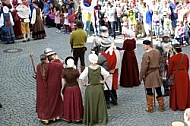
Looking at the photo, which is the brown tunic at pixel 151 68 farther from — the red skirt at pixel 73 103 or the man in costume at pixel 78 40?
the man in costume at pixel 78 40

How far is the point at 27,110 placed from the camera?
902 centimetres

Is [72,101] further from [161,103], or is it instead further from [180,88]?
[180,88]

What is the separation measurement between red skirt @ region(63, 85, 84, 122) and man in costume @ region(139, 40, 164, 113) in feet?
4.72

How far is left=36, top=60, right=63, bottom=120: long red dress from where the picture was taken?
8.06m

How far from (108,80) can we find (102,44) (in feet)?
2.72

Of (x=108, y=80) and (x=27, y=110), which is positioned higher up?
(x=108, y=80)

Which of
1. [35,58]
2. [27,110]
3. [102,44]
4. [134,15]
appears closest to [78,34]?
[102,44]

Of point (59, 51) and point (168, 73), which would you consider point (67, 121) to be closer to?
point (168, 73)

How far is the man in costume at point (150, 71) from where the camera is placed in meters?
8.22

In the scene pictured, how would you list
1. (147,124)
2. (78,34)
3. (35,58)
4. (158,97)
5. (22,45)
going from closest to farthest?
(147,124) → (158,97) → (78,34) → (35,58) → (22,45)

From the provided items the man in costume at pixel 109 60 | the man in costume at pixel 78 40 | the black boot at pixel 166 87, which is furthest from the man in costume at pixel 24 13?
the black boot at pixel 166 87

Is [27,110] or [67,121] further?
[27,110]

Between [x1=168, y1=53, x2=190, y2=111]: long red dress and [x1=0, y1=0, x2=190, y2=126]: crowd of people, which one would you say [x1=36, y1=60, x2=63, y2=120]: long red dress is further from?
[x1=168, y1=53, x2=190, y2=111]: long red dress

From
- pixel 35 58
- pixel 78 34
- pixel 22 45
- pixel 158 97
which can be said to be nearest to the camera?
pixel 158 97
